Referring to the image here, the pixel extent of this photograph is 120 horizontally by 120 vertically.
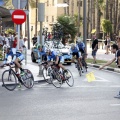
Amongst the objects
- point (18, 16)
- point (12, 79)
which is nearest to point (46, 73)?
point (12, 79)

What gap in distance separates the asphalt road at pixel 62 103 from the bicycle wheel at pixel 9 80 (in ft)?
0.65

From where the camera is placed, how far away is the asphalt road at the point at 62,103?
11270 mm

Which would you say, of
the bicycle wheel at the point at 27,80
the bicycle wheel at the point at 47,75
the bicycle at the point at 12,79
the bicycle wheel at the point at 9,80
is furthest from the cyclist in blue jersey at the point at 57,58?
the bicycle wheel at the point at 9,80

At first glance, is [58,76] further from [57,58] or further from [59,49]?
[59,49]

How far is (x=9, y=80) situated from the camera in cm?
1691

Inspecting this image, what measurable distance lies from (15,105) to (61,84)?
17.8 feet

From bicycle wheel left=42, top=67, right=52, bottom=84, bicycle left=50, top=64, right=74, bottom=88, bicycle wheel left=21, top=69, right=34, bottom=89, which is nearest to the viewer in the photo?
bicycle wheel left=21, top=69, right=34, bottom=89

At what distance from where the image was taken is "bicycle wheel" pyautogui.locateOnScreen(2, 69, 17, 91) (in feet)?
55.2

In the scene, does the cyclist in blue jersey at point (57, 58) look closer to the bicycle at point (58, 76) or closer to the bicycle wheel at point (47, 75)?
the bicycle at point (58, 76)

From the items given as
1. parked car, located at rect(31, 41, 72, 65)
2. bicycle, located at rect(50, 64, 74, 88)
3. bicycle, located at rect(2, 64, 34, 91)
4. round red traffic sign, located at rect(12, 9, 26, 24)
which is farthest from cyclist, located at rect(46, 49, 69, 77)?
parked car, located at rect(31, 41, 72, 65)

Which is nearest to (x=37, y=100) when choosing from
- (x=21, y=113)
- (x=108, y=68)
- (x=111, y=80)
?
(x=21, y=113)

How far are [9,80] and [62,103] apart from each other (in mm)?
3990

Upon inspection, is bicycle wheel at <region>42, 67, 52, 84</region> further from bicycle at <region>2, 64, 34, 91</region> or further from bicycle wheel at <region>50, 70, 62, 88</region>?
bicycle at <region>2, 64, 34, 91</region>

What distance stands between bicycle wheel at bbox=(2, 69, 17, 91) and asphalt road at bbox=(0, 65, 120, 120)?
20 centimetres
